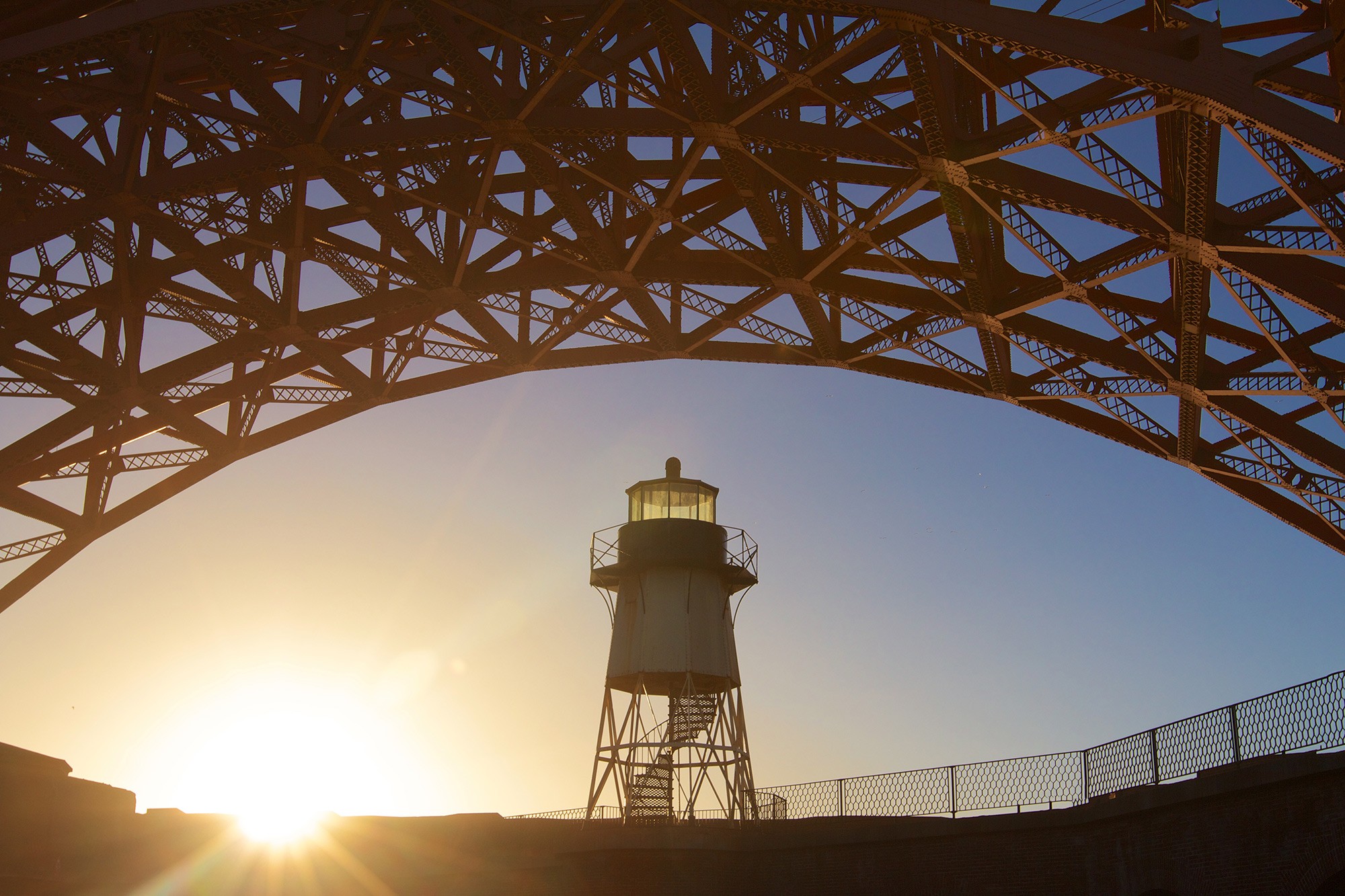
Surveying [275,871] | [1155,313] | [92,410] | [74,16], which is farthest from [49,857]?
[1155,313]

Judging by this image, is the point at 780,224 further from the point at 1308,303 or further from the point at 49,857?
the point at 49,857

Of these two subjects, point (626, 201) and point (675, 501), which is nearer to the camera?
point (626, 201)

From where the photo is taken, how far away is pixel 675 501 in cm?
3369

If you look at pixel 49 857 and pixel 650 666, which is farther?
pixel 650 666

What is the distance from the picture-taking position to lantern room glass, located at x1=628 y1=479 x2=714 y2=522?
3366cm

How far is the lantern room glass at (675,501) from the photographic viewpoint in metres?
33.7

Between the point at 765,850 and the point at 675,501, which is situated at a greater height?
the point at 675,501

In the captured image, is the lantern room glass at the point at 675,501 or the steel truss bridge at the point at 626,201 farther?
the lantern room glass at the point at 675,501

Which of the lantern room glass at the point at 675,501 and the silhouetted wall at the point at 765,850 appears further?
the lantern room glass at the point at 675,501

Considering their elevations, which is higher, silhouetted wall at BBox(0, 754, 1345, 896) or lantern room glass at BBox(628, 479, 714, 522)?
lantern room glass at BBox(628, 479, 714, 522)

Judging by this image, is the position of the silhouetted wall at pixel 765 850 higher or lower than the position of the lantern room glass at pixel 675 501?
lower

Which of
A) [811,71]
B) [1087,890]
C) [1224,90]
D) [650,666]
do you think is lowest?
[1087,890]

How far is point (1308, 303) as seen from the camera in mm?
16734

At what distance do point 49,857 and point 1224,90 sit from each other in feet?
83.7
